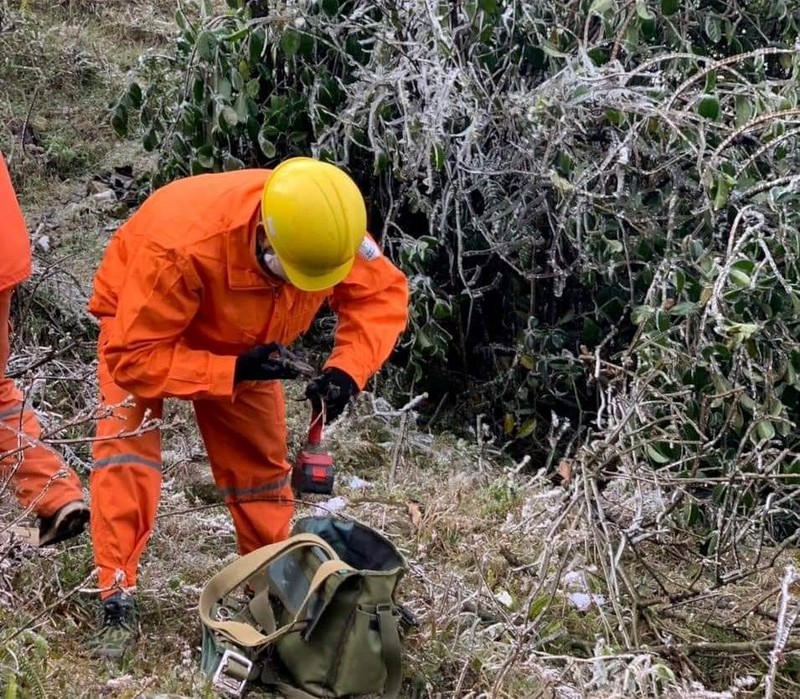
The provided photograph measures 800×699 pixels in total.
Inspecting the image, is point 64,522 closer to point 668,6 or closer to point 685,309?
point 685,309

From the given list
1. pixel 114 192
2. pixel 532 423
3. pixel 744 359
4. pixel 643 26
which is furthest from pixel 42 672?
pixel 114 192

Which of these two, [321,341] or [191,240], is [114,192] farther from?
[191,240]

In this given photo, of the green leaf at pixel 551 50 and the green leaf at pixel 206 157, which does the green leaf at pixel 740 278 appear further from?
the green leaf at pixel 206 157

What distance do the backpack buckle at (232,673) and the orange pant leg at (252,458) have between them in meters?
0.71

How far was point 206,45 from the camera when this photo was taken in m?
4.99

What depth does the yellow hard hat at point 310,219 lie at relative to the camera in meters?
2.89

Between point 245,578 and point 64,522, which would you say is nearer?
point 245,578

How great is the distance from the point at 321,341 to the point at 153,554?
2.26 metres

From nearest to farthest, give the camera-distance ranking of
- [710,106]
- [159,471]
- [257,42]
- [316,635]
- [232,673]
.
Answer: [232,673] < [316,635] < [159,471] < [710,106] < [257,42]

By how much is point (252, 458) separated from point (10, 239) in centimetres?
103

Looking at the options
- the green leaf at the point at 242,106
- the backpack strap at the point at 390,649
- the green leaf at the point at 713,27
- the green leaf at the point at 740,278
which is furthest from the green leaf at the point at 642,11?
the backpack strap at the point at 390,649

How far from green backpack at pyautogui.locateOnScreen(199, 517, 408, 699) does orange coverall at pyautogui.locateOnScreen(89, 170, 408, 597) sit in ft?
1.13

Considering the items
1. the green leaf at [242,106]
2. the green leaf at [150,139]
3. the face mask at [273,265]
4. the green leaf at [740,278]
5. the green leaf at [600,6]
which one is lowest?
the green leaf at [150,139]

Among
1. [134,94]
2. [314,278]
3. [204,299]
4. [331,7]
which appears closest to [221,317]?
[204,299]
